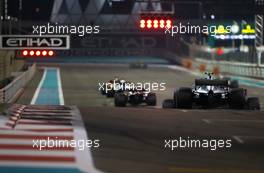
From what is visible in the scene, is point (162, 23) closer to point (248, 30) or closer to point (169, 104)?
point (169, 104)

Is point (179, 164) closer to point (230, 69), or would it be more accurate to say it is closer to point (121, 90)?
point (121, 90)

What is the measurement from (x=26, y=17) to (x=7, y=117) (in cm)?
7420

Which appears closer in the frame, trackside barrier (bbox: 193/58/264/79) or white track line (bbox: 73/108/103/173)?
white track line (bbox: 73/108/103/173)

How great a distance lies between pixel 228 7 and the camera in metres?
53.7

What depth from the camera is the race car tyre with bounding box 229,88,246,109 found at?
2708 cm

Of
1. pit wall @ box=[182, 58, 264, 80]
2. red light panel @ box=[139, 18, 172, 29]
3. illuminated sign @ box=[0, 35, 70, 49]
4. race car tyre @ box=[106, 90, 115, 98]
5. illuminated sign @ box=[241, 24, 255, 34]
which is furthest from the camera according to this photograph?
illuminated sign @ box=[241, 24, 255, 34]

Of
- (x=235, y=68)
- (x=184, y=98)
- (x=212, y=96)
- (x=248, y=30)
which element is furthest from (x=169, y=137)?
(x=248, y=30)

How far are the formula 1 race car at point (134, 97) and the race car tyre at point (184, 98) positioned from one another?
3136 mm

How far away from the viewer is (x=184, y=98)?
27172mm

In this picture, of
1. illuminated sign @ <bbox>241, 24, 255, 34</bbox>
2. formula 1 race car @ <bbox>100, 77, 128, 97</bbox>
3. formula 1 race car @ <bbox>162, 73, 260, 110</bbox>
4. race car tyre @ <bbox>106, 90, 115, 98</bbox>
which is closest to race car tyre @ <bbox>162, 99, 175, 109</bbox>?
formula 1 race car @ <bbox>162, 73, 260, 110</bbox>

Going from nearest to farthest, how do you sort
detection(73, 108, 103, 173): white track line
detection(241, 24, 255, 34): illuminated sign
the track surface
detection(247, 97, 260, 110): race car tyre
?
detection(73, 108, 103, 173): white track line < the track surface < detection(247, 97, 260, 110): race car tyre < detection(241, 24, 255, 34): illuminated sign

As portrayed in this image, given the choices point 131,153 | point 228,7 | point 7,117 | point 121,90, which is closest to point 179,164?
point 131,153

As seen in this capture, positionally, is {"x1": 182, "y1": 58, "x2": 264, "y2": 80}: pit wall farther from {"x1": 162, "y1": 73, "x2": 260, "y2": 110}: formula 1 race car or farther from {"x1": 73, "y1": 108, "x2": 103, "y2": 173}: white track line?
{"x1": 73, "y1": 108, "x2": 103, "y2": 173}: white track line

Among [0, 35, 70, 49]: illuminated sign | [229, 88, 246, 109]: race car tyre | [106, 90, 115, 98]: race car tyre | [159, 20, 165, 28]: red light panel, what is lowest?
[106, 90, 115, 98]: race car tyre
